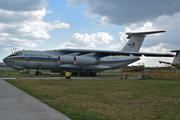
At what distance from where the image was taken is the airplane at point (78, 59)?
824 inches

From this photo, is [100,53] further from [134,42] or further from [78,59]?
[134,42]

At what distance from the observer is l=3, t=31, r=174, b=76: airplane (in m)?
20.9

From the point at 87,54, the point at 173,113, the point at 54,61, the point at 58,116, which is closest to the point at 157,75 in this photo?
→ the point at 87,54

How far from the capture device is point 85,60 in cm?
2167

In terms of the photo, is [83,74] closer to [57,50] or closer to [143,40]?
[57,50]

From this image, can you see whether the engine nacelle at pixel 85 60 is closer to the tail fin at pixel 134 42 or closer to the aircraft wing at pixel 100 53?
the aircraft wing at pixel 100 53

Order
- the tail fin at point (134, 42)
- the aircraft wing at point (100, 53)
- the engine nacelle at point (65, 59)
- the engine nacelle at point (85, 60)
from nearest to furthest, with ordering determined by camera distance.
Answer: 1. the engine nacelle at point (65, 59)
2. the engine nacelle at point (85, 60)
3. the aircraft wing at point (100, 53)
4. the tail fin at point (134, 42)

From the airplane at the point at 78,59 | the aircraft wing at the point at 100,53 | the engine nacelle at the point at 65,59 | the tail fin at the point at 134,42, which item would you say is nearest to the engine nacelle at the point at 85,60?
the airplane at the point at 78,59

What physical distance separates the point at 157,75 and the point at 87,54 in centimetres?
934

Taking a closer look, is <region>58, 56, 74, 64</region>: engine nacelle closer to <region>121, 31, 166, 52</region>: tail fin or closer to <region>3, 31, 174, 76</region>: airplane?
<region>3, 31, 174, 76</region>: airplane

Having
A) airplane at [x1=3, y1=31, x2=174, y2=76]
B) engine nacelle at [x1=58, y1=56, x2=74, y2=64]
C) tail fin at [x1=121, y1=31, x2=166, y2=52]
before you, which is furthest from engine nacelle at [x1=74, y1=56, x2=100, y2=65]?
tail fin at [x1=121, y1=31, x2=166, y2=52]

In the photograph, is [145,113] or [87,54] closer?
[145,113]

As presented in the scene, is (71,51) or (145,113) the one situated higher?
(71,51)

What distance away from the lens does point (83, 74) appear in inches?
962
